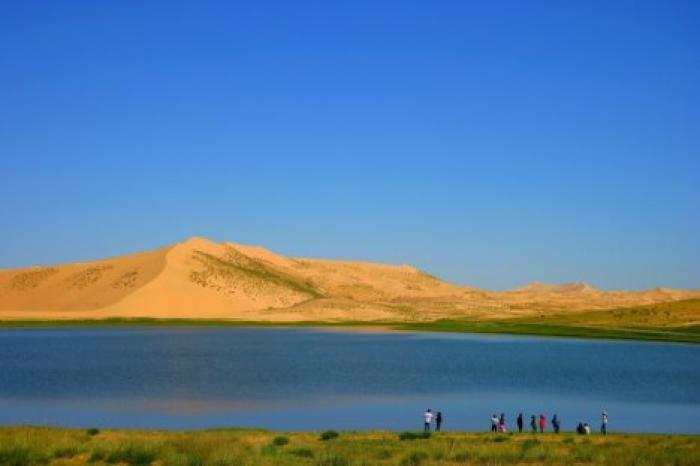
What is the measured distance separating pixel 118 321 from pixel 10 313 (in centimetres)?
2628

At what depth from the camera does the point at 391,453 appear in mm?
25734

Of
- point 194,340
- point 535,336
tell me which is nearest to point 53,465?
point 194,340

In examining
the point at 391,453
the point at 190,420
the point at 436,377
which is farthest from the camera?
the point at 436,377

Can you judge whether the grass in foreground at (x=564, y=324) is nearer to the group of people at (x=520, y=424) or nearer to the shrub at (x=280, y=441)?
the group of people at (x=520, y=424)

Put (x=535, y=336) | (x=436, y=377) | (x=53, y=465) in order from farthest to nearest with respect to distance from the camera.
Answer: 1. (x=535, y=336)
2. (x=436, y=377)
3. (x=53, y=465)

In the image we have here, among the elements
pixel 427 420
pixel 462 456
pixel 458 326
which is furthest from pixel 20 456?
pixel 458 326

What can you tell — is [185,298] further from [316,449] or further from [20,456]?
[20,456]

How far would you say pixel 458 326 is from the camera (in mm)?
128500

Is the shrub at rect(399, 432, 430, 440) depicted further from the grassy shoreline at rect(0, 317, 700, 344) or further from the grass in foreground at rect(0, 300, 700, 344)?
the grass in foreground at rect(0, 300, 700, 344)

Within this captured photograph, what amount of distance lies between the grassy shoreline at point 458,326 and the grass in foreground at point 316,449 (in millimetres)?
70518

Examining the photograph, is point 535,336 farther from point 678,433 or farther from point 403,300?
point 403,300

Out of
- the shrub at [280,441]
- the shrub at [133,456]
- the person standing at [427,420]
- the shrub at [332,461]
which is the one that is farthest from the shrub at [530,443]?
the shrub at [133,456]

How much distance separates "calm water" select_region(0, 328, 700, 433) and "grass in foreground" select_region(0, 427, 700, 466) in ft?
18.5

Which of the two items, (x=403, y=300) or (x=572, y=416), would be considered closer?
(x=572, y=416)
